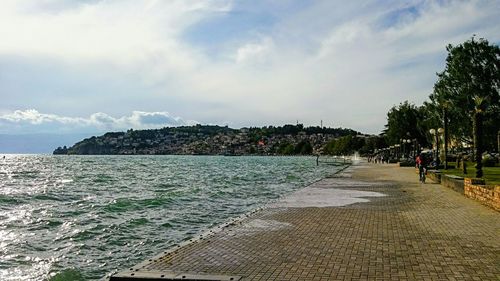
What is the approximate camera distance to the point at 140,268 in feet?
25.0

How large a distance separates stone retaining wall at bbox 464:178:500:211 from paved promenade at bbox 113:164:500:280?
295 millimetres

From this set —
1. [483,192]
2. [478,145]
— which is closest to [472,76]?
[478,145]

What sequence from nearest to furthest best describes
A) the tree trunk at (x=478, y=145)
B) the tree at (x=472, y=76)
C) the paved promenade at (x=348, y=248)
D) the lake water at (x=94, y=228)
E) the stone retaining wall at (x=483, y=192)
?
the paved promenade at (x=348, y=248), the lake water at (x=94, y=228), the stone retaining wall at (x=483, y=192), the tree trunk at (x=478, y=145), the tree at (x=472, y=76)

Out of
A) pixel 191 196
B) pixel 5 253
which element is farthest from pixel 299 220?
pixel 191 196

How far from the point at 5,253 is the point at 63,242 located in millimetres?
1745

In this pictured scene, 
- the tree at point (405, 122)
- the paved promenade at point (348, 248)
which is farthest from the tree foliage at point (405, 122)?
the paved promenade at point (348, 248)

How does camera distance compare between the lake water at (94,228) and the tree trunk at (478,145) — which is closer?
the lake water at (94,228)

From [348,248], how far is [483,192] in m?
8.76

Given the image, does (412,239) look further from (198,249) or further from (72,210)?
(72,210)

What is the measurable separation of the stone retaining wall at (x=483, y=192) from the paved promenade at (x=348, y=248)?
29cm

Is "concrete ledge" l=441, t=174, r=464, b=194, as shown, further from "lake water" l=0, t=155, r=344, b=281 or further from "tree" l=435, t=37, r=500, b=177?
"tree" l=435, t=37, r=500, b=177

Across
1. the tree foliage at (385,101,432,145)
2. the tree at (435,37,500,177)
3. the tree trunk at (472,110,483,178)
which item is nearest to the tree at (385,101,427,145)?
the tree foliage at (385,101,432,145)

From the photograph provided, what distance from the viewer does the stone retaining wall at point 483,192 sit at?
14249 mm

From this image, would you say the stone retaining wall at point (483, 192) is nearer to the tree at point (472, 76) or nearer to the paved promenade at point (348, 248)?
the paved promenade at point (348, 248)
